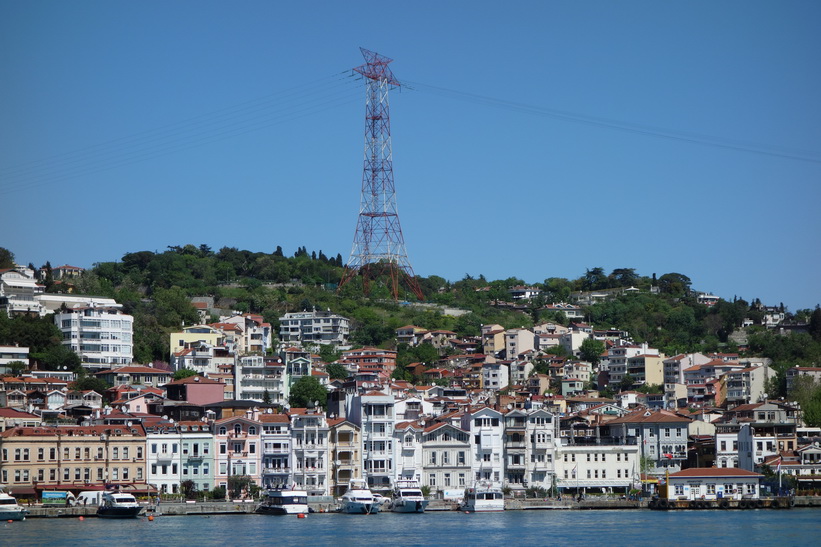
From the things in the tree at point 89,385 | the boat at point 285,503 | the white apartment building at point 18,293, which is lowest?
the boat at point 285,503

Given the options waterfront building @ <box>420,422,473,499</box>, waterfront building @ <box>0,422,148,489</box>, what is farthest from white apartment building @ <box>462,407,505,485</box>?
waterfront building @ <box>0,422,148,489</box>

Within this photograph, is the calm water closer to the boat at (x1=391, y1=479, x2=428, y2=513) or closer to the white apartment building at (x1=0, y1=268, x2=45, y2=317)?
the boat at (x1=391, y1=479, x2=428, y2=513)

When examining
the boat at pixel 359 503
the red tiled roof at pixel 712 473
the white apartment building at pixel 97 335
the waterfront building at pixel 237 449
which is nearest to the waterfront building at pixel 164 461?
the waterfront building at pixel 237 449

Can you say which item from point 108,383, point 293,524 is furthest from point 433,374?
point 293,524

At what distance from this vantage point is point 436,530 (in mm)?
57844

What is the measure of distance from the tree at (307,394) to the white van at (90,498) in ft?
77.3

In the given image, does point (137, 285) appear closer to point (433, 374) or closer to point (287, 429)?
point (433, 374)

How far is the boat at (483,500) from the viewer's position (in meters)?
67.6

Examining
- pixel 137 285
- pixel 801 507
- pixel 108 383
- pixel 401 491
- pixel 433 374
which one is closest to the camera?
pixel 401 491

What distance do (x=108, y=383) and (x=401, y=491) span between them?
101 ft

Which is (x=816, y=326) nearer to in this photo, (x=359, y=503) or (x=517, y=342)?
(x=517, y=342)

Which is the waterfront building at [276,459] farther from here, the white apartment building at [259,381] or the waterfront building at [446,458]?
the white apartment building at [259,381]

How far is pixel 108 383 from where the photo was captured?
300 ft

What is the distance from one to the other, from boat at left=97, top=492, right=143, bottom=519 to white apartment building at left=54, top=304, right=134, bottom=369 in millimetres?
37651
